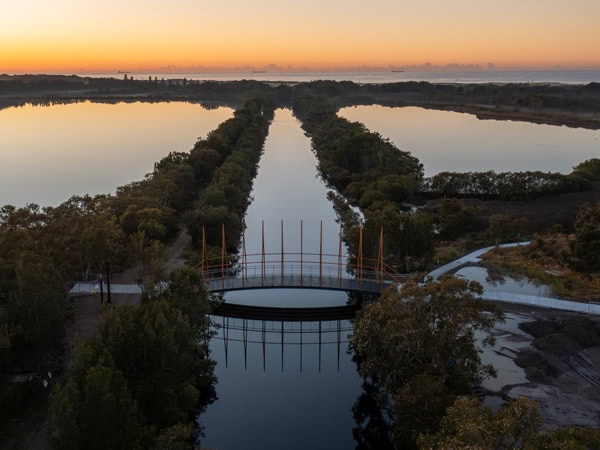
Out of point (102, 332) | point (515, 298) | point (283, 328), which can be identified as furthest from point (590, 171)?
point (102, 332)

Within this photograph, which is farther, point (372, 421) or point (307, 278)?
point (307, 278)

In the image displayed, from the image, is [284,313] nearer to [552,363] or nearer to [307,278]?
[307,278]

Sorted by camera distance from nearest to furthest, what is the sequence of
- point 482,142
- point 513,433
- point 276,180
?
point 513,433 < point 276,180 < point 482,142

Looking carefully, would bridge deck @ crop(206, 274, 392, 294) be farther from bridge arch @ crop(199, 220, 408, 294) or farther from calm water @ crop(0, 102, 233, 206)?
calm water @ crop(0, 102, 233, 206)

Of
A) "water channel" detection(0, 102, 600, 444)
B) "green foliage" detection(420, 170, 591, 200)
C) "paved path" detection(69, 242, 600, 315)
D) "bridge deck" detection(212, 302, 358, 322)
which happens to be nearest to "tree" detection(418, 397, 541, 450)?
"water channel" detection(0, 102, 600, 444)

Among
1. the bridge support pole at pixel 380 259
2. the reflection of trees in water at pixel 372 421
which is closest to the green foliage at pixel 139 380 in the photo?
the reflection of trees in water at pixel 372 421

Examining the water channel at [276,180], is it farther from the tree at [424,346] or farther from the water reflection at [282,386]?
the tree at [424,346]
